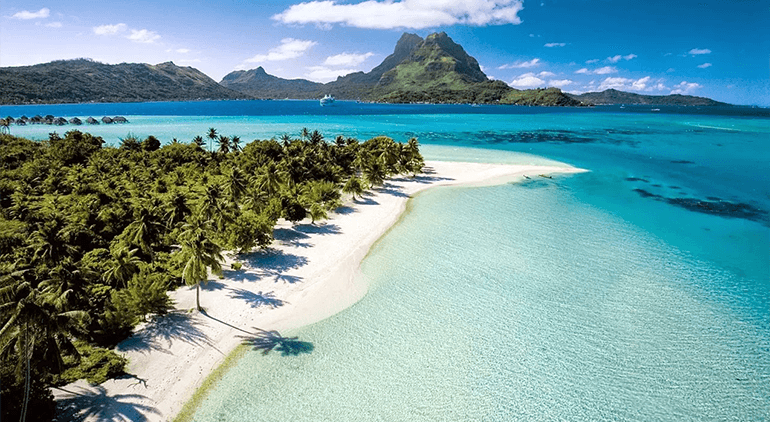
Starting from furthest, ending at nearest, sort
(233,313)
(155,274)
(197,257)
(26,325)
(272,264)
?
1. (272,264)
2. (233,313)
3. (155,274)
4. (197,257)
5. (26,325)

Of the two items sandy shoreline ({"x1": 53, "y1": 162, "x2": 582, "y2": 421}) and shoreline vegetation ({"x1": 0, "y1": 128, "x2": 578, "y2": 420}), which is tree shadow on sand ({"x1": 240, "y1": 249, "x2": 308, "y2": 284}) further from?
shoreline vegetation ({"x1": 0, "y1": 128, "x2": 578, "y2": 420})

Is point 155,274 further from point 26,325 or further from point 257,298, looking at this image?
point 26,325

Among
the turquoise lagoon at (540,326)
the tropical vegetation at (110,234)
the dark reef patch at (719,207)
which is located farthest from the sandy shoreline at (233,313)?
the dark reef patch at (719,207)

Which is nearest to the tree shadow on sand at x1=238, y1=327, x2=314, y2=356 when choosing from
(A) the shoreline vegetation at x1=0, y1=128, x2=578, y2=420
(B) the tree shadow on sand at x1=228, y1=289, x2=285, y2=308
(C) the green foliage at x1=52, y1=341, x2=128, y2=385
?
(A) the shoreline vegetation at x1=0, y1=128, x2=578, y2=420

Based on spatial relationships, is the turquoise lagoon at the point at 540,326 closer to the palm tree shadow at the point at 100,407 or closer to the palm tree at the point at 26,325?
the palm tree shadow at the point at 100,407

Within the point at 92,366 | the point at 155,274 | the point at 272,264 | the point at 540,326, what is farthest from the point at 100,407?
the point at 540,326

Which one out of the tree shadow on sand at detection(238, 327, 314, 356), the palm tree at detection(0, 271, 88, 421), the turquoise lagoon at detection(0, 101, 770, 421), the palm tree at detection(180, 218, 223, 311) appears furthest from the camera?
the palm tree at detection(180, 218, 223, 311)
